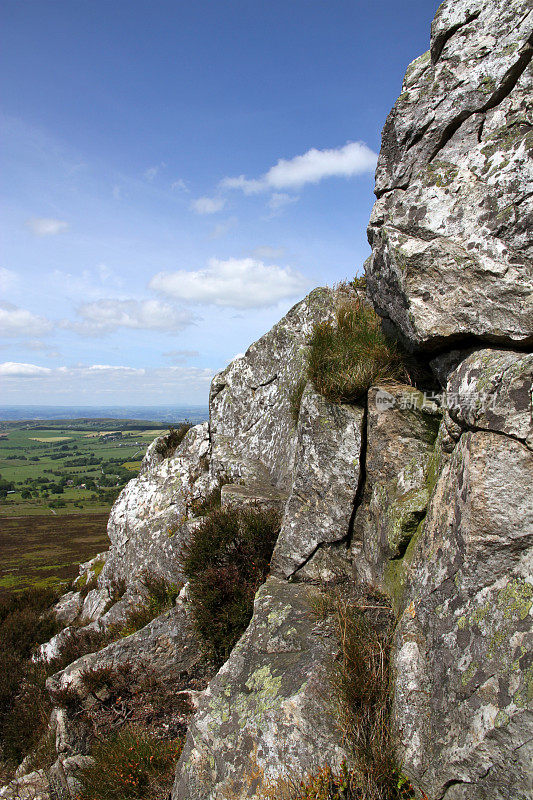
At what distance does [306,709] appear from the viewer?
16.2ft

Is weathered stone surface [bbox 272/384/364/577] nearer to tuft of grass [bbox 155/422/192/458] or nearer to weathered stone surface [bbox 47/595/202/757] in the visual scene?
weathered stone surface [bbox 47/595/202/757]

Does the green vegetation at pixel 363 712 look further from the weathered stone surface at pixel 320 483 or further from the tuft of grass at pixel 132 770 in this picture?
the tuft of grass at pixel 132 770

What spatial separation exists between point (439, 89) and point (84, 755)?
41.7ft

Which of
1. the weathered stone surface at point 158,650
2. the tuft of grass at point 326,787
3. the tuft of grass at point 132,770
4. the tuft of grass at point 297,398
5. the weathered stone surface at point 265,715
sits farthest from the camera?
the tuft of grass at point 297,398

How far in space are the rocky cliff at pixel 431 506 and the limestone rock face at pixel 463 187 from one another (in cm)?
2

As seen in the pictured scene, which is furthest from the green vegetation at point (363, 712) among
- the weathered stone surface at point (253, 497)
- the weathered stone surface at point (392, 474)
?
the weathered stone surface at point (253, 497)

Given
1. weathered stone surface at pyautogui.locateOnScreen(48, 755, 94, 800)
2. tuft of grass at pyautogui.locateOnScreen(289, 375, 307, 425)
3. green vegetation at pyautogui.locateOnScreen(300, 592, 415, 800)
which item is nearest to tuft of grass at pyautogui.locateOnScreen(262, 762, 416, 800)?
green vegetation at pyautogui.locateOnScreen(300, 592, 415, 800)

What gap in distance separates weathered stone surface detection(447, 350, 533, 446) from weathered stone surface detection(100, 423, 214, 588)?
8507mm

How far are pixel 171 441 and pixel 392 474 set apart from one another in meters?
13.2

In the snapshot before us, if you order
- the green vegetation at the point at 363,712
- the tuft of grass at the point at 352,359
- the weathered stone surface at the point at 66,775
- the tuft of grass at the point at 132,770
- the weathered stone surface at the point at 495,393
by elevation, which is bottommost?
the weathered stone surface at the point at 66,775

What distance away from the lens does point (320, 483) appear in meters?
7.29

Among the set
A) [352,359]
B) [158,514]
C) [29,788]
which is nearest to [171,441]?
[158,514]

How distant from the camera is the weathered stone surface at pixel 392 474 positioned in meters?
5.84

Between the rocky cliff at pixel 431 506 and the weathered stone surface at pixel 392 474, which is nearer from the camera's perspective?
the rocky cliff at pixel 431 506
